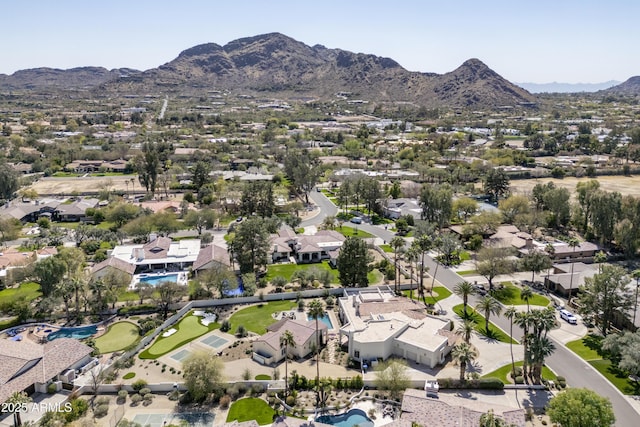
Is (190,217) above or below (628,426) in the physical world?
above

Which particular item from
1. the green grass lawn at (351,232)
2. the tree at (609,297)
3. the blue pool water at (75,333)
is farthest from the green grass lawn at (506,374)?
the green grass lawn at (351,232)

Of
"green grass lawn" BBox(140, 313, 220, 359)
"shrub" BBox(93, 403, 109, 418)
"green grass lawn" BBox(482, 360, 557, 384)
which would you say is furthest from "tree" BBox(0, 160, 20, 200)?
"green grass lawn" BBox(482, 360, 557, 384)

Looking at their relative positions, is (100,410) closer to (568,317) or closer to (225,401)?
(225,401)

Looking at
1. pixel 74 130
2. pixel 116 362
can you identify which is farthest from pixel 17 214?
pixel 74 130

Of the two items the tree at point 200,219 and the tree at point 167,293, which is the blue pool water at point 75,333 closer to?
the tree at point 167,293

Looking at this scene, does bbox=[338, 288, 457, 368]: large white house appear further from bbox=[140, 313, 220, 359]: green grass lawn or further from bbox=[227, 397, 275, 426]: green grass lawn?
bbox=[140, 313, 220, 359]: green grass lawn

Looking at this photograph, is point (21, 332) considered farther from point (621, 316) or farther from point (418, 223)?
point (621, 316)
